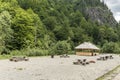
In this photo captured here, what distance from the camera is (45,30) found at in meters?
111

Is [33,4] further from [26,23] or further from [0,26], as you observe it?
[0,26]

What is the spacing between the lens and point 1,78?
1777 centimetres

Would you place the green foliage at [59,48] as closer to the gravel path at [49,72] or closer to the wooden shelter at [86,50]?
the wooden shelter at [86,50]

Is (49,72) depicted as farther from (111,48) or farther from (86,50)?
(111,48)

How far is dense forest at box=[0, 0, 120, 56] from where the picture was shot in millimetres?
67312

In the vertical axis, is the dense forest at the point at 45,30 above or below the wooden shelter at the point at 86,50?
above

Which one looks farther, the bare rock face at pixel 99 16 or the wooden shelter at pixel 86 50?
the bare rock face at pixel 99 16

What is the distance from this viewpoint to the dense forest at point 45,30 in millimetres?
67312

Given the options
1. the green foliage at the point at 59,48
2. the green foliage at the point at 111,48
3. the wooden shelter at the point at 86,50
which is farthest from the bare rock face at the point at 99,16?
the green foliage at the point at 59,48

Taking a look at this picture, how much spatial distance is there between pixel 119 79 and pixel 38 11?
352ft

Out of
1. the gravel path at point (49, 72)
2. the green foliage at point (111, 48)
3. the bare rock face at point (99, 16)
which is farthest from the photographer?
the bare rock face at point (99, 16)

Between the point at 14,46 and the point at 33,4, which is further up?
the point at 33,4

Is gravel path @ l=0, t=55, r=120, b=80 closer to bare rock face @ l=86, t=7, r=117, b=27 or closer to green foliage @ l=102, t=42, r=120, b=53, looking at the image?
green foliage @ l=102, t=42, r=120, b=53

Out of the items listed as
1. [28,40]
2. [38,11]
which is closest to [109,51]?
[38,11]
